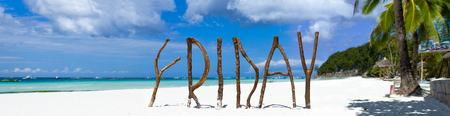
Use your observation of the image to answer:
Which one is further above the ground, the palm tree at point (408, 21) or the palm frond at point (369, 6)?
the palm frond at point (369, 6)

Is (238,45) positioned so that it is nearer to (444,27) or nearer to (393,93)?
(393,93)

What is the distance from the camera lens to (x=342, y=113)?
226 inches

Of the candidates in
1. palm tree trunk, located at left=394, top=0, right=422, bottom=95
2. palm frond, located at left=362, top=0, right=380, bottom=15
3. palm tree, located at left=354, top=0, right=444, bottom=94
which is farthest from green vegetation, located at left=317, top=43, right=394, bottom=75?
palm tree trunk, located at left=394, top=0, right=422, bottom=95

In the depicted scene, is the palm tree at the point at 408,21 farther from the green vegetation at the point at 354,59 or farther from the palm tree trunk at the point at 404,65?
the green vegetation at the point at 354,59

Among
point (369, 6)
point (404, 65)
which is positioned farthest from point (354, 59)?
point (404, 65)

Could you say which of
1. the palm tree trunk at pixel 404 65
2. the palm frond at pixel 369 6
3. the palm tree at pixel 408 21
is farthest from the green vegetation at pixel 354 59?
the palm tree trunk at pixel 404 65

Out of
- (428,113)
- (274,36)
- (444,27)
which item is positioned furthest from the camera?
(444,27)

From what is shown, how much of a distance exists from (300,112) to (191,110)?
2.51 metres

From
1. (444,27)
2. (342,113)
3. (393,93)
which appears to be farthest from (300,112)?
(444,27)

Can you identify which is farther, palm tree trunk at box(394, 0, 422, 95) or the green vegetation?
the green vegetation

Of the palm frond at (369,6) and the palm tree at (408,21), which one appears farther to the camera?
the palm frond at (369,6)

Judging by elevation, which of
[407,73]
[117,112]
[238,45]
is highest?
[238,45]

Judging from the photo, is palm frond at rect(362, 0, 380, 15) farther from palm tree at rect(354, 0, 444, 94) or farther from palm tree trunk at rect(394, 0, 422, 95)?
palm tree trunk at rect(394, 0, 422, 95)

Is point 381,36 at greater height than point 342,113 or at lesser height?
greater
